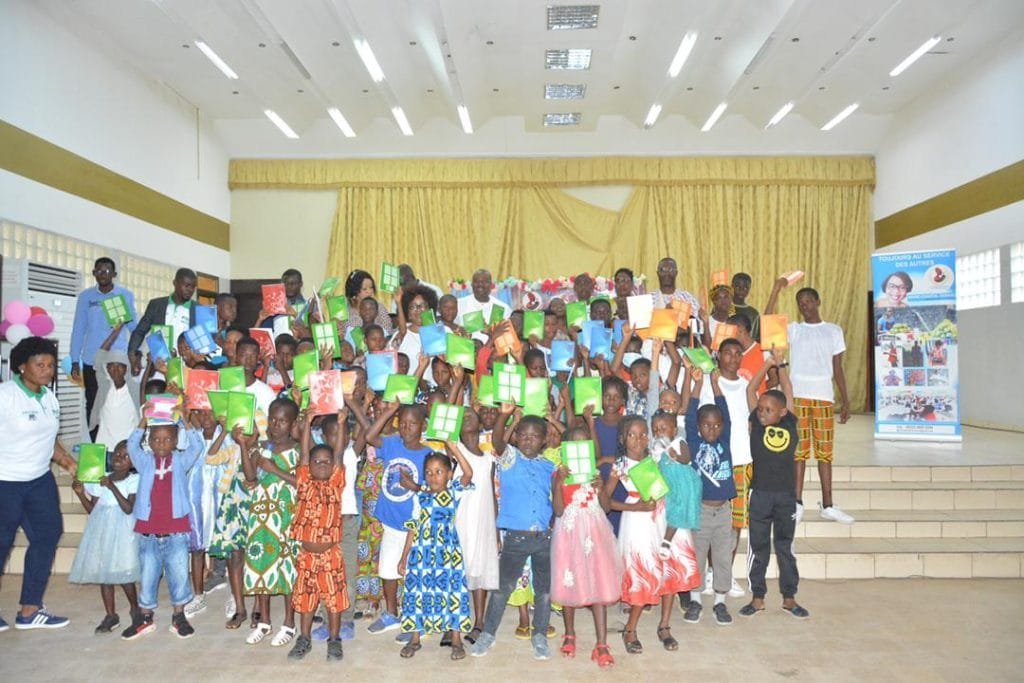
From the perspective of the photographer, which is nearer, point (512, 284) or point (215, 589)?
point (215, 589)

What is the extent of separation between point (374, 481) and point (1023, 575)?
4144mm

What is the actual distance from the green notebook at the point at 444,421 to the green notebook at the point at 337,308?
179 centimetres

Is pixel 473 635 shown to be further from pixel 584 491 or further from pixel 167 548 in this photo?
pixel 167 548

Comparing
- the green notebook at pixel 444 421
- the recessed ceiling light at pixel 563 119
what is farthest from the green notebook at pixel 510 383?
the recessed ceiling light at pixel 563 119

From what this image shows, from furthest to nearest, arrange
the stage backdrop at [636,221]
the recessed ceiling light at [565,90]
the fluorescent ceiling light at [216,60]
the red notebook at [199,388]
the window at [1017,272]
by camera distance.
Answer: the stage backdrop at [636,221] < the recessed ceiling light at [565,90] < the window at [1017,272] < the fluorescent ceiling light at [216,60] < the red notebook at [199,388]

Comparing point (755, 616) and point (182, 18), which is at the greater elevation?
point (182, 18)

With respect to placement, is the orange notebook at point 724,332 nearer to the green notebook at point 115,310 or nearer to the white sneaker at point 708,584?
the white sneaker at point 708,584

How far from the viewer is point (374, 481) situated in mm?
3994

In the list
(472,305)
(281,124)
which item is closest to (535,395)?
(472,305)

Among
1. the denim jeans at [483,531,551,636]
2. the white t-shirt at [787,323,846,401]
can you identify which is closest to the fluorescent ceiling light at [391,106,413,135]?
the white t-shirt at [787,323,846,401]

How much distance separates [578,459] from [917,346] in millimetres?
5591

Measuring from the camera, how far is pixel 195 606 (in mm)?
4102

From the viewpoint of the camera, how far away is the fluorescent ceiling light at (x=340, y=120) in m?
9.80

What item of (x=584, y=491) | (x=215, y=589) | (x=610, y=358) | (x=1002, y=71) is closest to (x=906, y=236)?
(x=1002, y=71)
